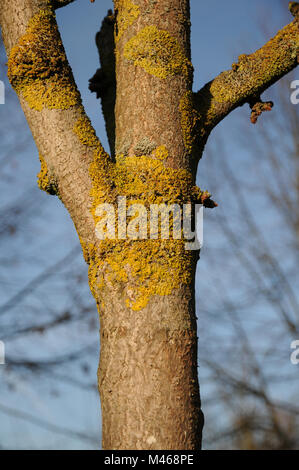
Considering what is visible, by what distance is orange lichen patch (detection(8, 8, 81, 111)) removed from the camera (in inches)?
54.7

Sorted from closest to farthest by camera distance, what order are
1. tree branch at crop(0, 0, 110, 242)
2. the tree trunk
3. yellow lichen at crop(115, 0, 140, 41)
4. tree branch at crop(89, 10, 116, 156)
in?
the tree trunk → tree branch at crop(0, 0, 110, 242) → yellow lichen at crop(115, 0, 140, 41) → tree branch at crop(89, 10, 116, 156)

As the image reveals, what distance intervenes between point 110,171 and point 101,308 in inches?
15.9

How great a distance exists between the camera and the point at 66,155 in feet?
4.38

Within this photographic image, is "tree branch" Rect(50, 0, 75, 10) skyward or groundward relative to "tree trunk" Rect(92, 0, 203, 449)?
skyward

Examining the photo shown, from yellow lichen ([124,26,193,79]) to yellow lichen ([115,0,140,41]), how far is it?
0.07 meters

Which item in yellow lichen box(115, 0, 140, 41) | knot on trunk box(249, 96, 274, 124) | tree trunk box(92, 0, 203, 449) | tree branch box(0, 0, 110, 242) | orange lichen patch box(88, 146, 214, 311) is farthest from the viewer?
knot on trunk box(249, 96, 274, 124)

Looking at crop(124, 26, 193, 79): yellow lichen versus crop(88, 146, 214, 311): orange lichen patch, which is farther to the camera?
crop(124, 26, 193, 79): yellow lichen

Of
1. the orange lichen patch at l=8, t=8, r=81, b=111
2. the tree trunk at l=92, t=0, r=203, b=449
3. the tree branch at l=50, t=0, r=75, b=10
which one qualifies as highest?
the tree branch at l=50, t=0, r=75, b=10

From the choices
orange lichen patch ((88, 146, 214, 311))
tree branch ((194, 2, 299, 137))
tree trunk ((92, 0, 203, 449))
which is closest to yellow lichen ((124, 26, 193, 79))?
tree trunk ((92, 0, 203, 449))

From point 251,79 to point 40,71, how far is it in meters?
0.75

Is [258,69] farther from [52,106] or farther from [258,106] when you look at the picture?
[52,106]

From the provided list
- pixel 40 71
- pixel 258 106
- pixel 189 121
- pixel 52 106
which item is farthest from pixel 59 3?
pixel 258 106

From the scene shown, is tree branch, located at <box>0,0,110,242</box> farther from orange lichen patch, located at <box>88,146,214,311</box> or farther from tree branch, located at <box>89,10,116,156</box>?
tree branch, located at <box>89,10,116,156</box>
